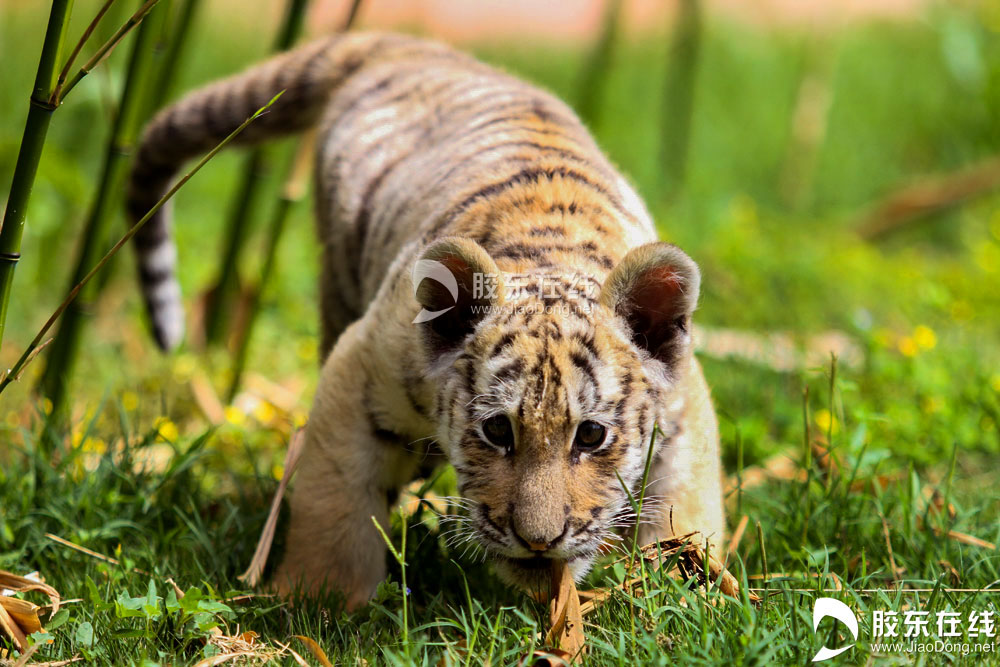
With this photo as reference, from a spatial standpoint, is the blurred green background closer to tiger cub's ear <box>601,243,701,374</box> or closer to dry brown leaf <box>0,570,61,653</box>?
tiger cub's ear <box>601,243,701,374</box>

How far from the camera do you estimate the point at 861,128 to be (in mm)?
9719

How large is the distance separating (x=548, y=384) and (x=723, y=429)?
1885mm

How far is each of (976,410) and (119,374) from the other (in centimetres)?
392

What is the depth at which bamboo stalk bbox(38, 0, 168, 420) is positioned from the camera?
3.62 meters

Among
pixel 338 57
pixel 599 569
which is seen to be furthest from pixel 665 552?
pixel 338 57

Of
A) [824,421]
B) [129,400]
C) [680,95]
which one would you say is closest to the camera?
[824,421]

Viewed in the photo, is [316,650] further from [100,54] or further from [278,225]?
[278,225]

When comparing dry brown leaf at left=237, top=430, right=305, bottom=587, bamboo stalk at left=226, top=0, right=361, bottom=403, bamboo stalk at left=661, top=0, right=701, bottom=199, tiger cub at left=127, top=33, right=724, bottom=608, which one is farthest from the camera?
bamboo stalk at left=661, top=0, right=701, bottom=199

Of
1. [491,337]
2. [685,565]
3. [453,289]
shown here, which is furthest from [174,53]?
[685,565]

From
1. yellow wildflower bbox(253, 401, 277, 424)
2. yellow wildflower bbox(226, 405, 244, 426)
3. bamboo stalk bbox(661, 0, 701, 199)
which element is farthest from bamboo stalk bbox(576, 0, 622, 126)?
yellow wildflower bbox(226, 405, 244, 426)

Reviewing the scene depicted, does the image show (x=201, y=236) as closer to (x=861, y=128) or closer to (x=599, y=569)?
(x=599, y=569)

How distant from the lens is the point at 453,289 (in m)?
2.63

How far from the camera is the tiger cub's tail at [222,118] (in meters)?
4.27

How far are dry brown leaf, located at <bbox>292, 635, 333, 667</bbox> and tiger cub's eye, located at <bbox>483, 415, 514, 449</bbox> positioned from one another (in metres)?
0.66
